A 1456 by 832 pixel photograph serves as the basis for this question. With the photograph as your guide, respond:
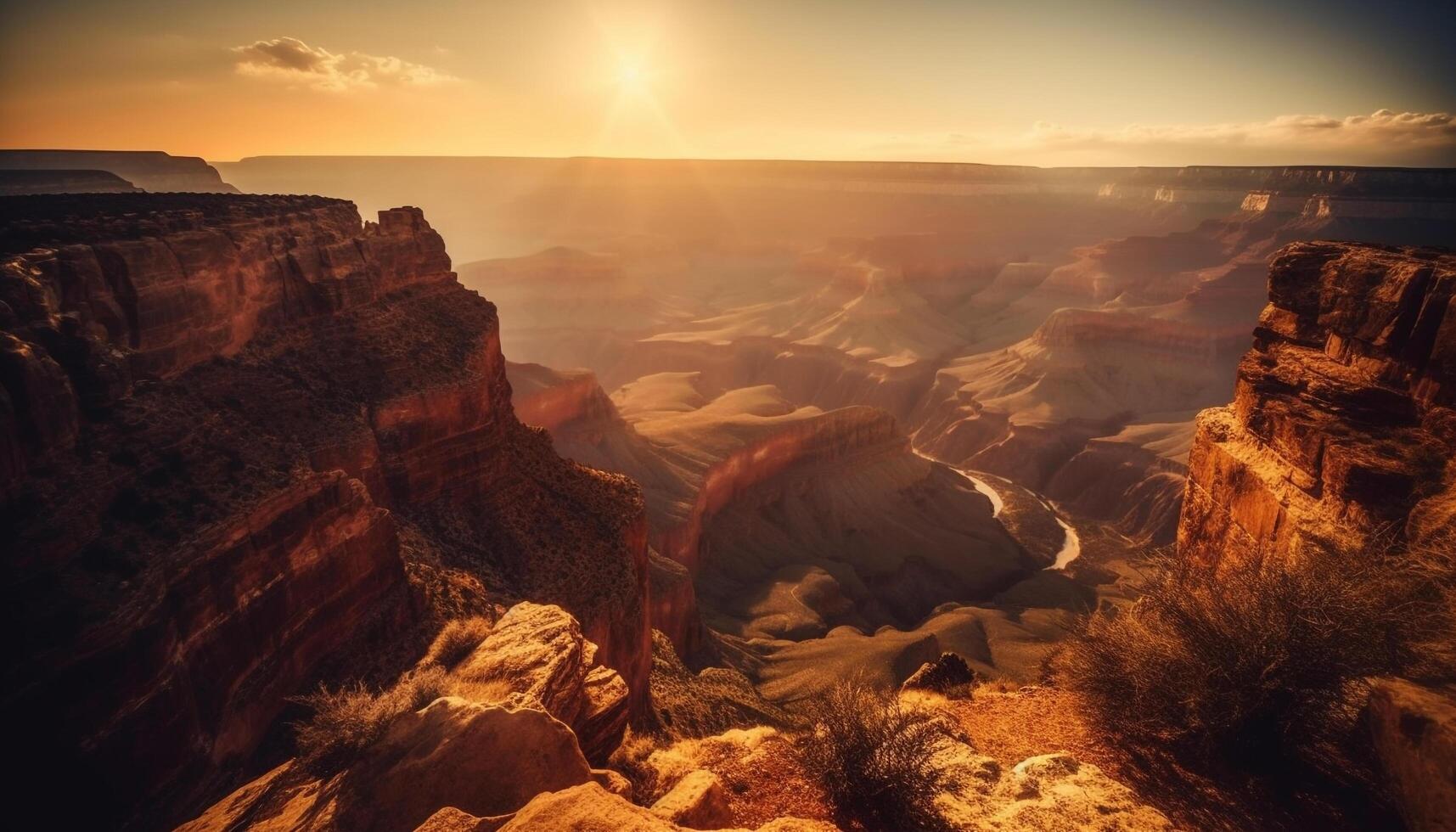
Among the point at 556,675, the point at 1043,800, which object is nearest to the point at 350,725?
the point at 556,675

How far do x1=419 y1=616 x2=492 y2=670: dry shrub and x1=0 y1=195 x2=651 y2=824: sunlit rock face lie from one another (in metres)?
1.35

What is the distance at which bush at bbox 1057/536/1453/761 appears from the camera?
9070mm

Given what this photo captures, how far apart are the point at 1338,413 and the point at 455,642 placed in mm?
16786

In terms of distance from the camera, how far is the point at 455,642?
14.0m

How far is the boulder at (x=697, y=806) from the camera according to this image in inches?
366

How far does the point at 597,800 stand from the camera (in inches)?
297

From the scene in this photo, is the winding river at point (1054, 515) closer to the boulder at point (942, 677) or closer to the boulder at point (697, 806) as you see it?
the boulder at point (942, 677)

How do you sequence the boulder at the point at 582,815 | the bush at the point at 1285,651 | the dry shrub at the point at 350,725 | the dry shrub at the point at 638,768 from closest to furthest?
the boulder at the point at 582,815 → the bush at the point at 1285,651 → the dry shrub at the point at 350,725 → the dry shrub at the point at 638,768

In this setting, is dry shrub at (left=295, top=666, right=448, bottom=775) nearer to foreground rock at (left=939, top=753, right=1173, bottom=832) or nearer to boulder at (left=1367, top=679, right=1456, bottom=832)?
foreground rock at (left=939, top=753, right=1173, bottom=832)

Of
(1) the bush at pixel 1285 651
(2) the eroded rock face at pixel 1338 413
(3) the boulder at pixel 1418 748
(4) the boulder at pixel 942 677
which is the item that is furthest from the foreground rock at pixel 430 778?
(2) the eroded rock face at pixel 1338 413

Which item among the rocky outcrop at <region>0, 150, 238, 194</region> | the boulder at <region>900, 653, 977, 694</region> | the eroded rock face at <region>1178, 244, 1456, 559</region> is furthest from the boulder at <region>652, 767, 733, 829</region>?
the rocky outcrop at <region>0, 150, 238, 194</region>

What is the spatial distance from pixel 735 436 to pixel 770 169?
12756 centimetres

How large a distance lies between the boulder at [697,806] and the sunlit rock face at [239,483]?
695 cm

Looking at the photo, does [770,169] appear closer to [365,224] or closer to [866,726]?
[365,224]
